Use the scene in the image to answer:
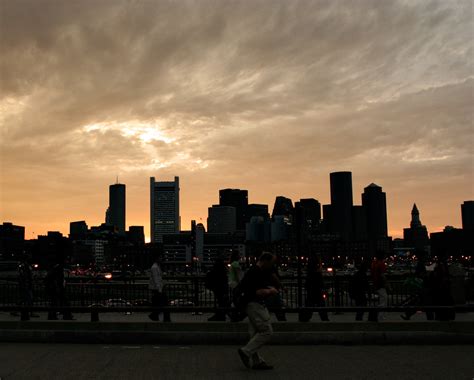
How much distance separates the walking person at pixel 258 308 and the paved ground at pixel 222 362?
0.97 feet

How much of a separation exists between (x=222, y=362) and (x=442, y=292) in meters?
6.87

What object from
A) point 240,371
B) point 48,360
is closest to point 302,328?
point 240,371

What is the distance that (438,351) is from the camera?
1189cm

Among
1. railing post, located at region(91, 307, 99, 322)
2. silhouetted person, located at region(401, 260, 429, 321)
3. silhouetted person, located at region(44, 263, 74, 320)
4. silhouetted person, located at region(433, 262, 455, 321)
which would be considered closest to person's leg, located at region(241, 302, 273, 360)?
railing post, located at region(91, 307, 99, 322)

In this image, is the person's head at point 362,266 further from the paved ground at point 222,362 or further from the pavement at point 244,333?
the paved ground at point 222,362

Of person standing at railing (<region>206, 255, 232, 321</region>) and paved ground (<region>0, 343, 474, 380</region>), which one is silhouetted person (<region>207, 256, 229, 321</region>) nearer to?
person standing at railing (<region>206, 255, 232, 321</region>)

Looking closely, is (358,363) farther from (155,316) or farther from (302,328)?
(155,316)

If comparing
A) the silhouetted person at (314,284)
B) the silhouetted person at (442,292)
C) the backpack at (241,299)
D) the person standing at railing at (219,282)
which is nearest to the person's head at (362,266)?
the silhouetted person at (314,284)

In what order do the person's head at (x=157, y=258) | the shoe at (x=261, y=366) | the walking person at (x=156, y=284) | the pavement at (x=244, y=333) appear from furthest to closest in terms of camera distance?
the person's head at (x=157, y=258) < the walking person at (x=156, y=284) < the pavement at (x=244, y=333) < the shoe at (x=261, y=366)

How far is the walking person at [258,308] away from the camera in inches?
386

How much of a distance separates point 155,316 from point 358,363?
7.00 m

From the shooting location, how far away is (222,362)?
420 inches

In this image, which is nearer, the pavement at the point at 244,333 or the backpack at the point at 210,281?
the pavement at the point at 244,333

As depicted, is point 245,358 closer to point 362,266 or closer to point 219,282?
point 219,282
